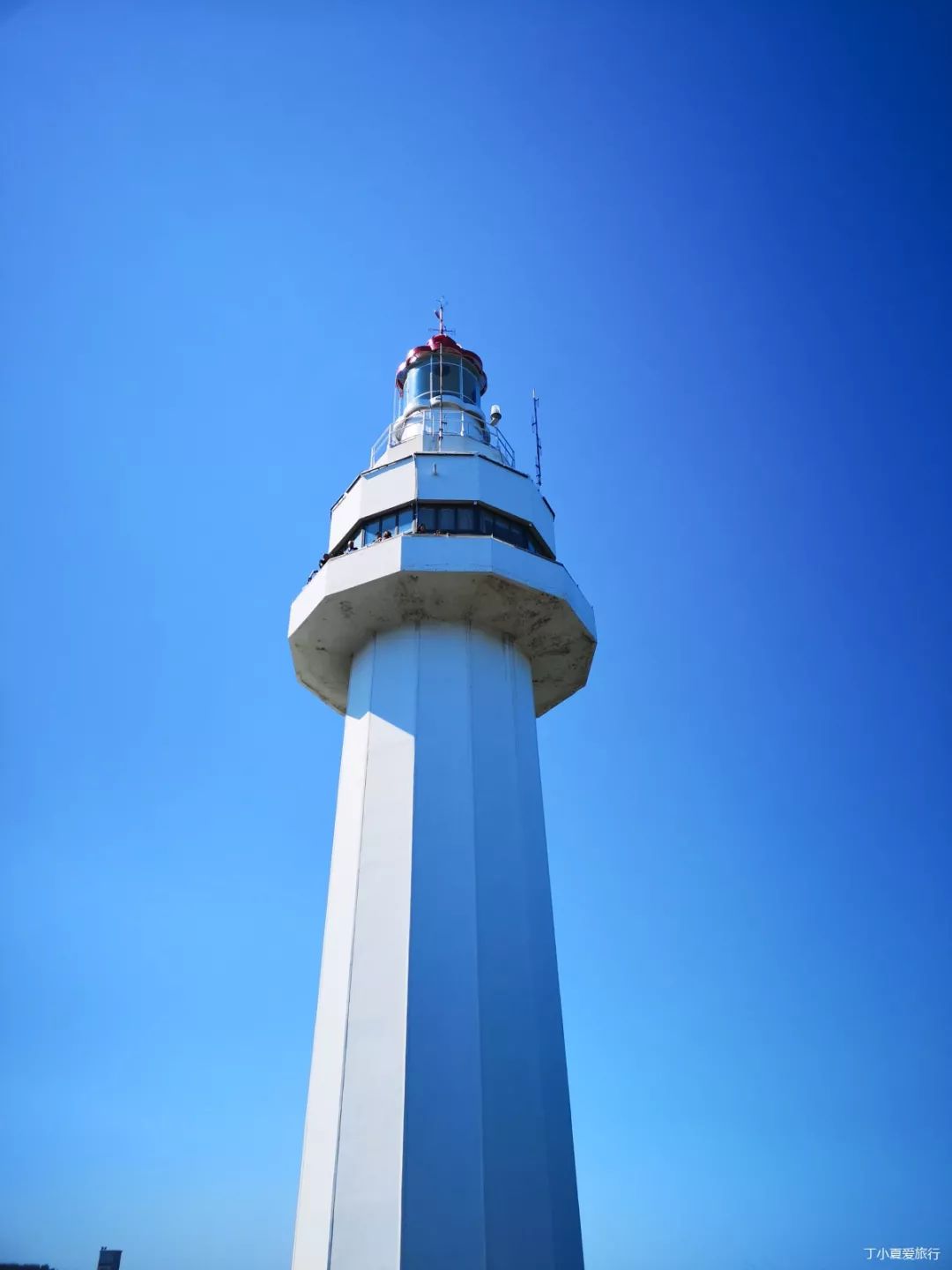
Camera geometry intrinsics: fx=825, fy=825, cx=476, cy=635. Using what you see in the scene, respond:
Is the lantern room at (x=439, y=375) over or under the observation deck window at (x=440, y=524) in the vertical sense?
over

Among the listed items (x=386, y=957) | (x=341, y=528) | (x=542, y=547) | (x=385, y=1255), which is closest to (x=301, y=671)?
(x=341, y=528)

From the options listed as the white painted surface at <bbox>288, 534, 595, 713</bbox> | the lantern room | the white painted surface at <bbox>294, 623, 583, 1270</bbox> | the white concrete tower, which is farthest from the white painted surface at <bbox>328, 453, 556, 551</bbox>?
the lantern room

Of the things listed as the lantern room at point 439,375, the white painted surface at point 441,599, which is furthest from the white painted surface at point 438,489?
the lantern room at point 439,375

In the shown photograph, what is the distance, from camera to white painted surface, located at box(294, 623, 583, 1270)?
1257 centimetres

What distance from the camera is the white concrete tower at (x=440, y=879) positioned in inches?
502

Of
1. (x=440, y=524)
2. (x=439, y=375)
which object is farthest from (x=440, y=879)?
(x=439, y=375)

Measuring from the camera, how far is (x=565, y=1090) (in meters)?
14.7

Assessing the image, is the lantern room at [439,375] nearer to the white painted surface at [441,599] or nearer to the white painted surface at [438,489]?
the white painted surface at [438,489]

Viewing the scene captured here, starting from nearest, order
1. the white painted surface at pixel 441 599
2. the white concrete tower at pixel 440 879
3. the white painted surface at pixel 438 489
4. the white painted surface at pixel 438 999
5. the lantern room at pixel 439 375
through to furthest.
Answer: the white painted surface at pixel 438 999
the white concrete tower at pixel 440 879
the white painted surface at pixel 441 599
the white painted surface at pixel 438 489
the lantern room at pixel 439 375

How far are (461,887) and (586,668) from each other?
7712mm

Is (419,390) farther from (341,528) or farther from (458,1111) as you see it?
(458,1111)

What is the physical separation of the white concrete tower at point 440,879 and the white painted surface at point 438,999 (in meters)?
0.03

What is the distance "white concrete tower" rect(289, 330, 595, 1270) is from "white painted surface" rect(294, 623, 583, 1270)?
3 cm

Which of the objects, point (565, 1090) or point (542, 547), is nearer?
point (565, 1090)
